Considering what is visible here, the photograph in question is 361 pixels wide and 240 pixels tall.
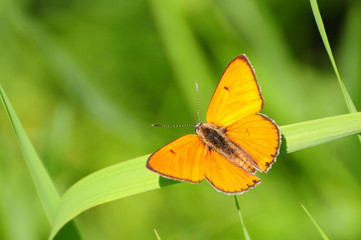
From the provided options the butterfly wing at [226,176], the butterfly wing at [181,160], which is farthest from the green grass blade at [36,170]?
the butterfly wing at [226,176]

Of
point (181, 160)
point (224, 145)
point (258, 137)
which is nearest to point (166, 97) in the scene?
point (224, 145)

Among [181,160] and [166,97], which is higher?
[166,97]

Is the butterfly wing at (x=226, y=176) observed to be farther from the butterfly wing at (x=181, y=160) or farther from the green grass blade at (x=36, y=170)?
the green grass blade at (x=36, y=170)

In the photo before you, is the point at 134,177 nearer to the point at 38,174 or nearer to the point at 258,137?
the point at 38,174

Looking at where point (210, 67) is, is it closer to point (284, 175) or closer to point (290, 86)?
point (290, 86)

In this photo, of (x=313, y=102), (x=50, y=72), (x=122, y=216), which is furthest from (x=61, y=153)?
(x=313, y=102)
